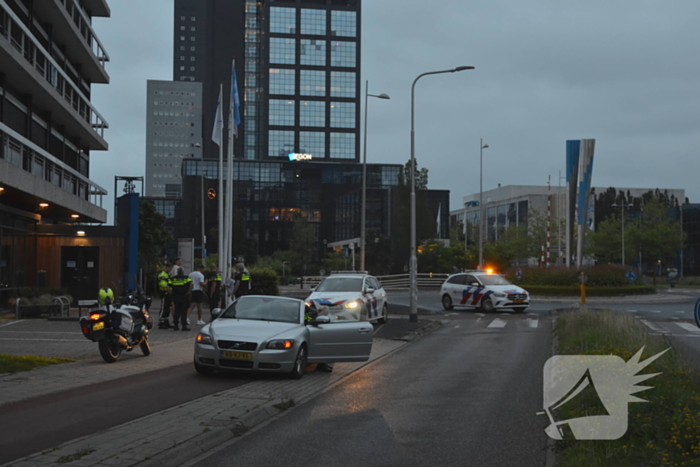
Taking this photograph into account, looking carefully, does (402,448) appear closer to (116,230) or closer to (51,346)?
(51,346)

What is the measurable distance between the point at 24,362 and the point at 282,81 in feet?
350

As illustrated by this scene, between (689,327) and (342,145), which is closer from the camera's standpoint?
(689,327)

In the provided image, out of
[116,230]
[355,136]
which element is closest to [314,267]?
[355,136]

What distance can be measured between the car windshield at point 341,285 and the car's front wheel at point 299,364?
9646mm

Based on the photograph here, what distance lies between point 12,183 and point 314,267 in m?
64.1

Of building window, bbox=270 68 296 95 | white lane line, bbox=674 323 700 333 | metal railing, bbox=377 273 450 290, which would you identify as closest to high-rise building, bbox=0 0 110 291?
white lane line, bbox=674 323 700 333

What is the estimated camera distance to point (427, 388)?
1137cm

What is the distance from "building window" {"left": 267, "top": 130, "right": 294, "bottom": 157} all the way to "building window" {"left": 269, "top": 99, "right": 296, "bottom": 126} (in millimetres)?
1514

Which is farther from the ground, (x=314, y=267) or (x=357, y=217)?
(x=357, y=217)

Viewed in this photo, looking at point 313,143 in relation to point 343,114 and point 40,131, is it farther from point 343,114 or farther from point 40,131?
point 40,131

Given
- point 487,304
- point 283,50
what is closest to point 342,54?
point 283,50

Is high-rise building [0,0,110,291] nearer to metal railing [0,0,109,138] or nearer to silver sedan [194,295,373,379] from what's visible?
metal railing [0,0,109,138]

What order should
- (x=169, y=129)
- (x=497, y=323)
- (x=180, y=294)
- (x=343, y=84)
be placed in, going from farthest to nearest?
(x=169, y=129), (x=343, y=84), (x=497, y=323), (x=180, y=294)

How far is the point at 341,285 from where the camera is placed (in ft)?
73.3
